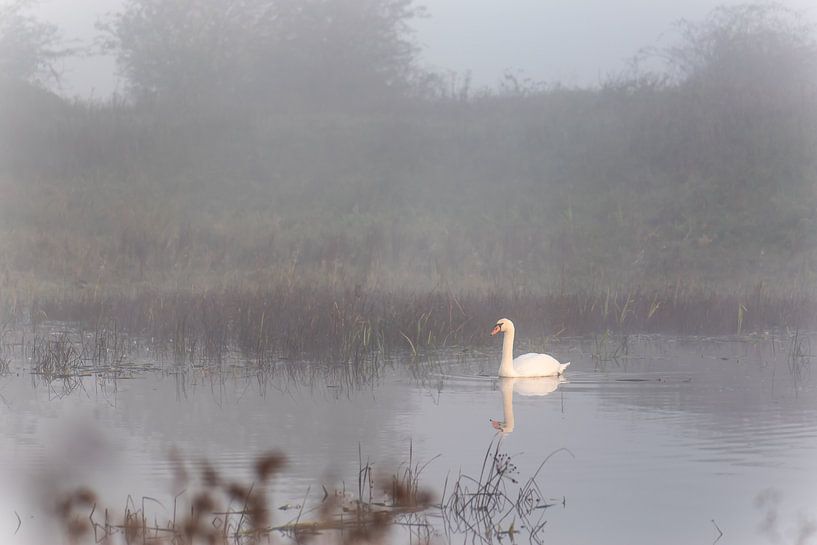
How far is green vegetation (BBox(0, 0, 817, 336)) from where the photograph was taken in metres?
24.3

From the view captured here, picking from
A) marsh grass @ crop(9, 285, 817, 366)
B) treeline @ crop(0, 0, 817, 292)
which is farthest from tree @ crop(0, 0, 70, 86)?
marsh grass @ crop(9, 285, 817, 366)

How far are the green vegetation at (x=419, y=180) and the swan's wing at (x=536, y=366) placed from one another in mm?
4936

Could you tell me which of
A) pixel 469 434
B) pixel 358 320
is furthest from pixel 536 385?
pixel 469 434

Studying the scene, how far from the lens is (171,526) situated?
6.29 metres

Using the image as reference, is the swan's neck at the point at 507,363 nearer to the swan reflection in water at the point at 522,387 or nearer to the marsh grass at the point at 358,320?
the swan reflection in water at the point at 522,387

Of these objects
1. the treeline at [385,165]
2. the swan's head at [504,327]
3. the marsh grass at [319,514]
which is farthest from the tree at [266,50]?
the marsh grass at [319,514]

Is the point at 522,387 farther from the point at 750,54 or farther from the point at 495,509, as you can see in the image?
the point at 750,54

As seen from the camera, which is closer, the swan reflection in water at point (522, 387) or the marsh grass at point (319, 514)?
the marsh grass at point (319, 514)

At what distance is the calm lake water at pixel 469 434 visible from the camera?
6801 millimetres

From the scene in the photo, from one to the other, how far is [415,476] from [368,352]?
18.7ft

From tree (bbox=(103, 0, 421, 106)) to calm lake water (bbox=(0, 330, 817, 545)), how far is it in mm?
25395

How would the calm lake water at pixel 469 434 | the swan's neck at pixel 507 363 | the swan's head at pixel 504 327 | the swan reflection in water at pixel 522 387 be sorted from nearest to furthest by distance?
the calm lake water at pixel 469 434, the swan reflection in water at pixel 522 387, the swan's neck at pixel 507 363, the swan's head at pixel 504 327

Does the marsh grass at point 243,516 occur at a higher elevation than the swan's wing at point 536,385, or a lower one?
lower

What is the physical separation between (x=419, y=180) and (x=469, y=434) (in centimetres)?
2166
